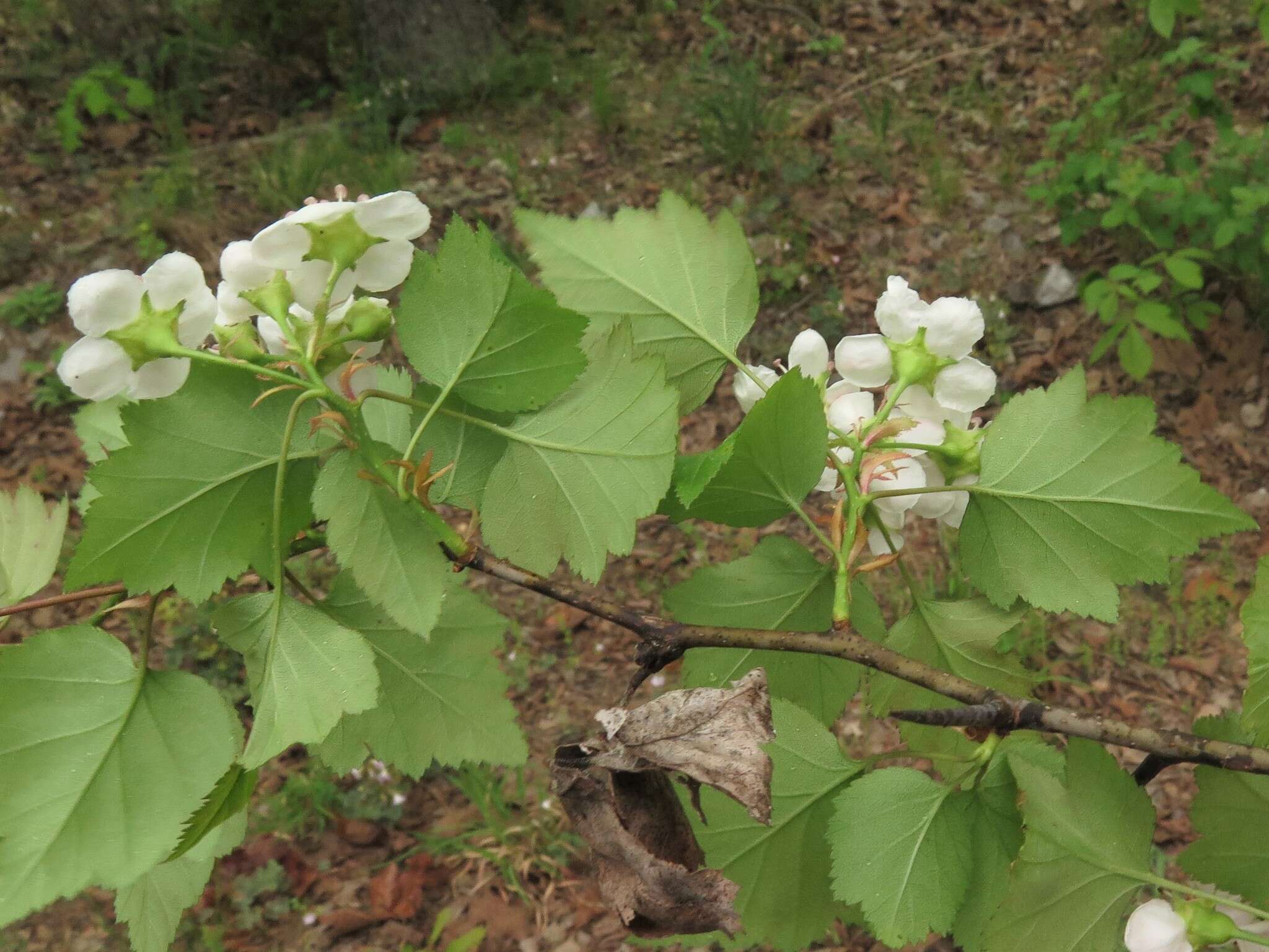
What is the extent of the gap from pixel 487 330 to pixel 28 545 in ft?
1.37

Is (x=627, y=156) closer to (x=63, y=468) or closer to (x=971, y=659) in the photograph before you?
(x=63, y=468)

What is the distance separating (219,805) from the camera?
1.67 ft

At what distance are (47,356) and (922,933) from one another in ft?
10.9

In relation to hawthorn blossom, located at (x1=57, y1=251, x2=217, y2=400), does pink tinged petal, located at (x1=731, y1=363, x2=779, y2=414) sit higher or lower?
lower

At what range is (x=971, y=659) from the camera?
64 cm

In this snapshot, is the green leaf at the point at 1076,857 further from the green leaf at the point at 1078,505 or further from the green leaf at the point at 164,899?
the green leaf at the point at 164,899

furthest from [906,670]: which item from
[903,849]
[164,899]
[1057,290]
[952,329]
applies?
[1057,290]

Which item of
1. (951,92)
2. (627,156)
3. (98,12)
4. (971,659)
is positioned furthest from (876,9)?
(971,659)

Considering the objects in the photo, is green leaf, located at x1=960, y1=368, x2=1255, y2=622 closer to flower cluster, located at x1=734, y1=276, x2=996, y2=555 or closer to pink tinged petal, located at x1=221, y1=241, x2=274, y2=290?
flower cluster, located at x1=734, y1=276, x2=996, y2=555

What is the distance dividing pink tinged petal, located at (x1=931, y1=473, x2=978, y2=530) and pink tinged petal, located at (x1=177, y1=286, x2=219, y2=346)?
46cm

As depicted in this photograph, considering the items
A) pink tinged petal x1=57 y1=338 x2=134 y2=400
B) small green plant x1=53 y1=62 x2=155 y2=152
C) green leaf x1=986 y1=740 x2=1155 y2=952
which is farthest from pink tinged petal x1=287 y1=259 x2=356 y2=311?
small green plant x1=53 y1=62 x2=155 y2=152

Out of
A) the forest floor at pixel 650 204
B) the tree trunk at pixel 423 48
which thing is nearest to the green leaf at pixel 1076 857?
the forest floor at pixel 650 204

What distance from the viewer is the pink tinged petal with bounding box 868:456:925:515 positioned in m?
0.61

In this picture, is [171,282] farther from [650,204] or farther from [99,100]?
[99,100]
